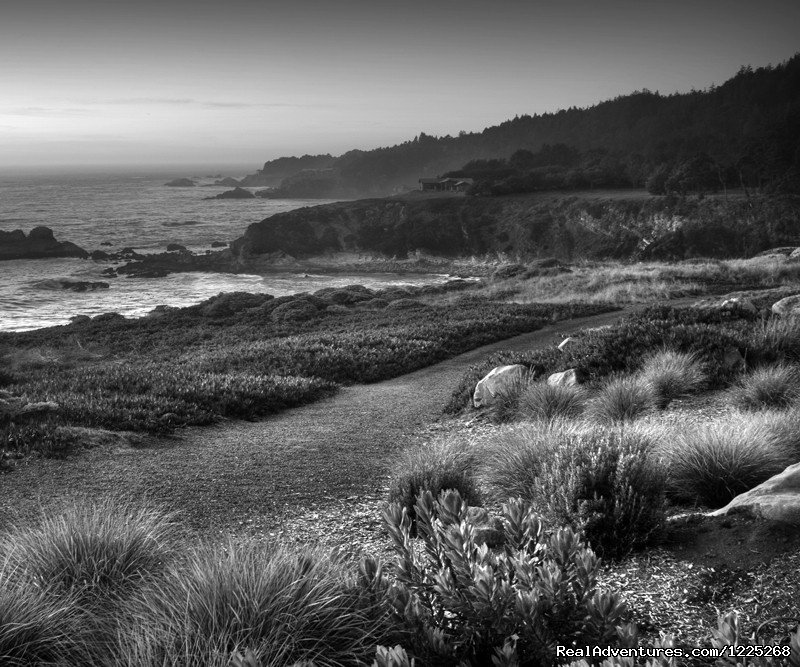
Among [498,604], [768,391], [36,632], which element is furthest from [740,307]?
[36,632]

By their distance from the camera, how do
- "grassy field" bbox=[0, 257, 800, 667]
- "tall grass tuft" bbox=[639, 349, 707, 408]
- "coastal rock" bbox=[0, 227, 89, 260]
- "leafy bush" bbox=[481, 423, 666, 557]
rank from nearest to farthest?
"grassy field" bbox=[0, 257, 800, 667]
"leafy bush" bbox=[481, 423, 666, 557]
"tall grass tuft" bbox=[639, 349, 707, 408]
"coastal rock" bbox=[0, 227, 89, 260]

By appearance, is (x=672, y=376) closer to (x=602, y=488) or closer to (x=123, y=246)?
(x=602, y=488)

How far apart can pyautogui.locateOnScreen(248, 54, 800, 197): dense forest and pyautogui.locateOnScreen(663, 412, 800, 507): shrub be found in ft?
244

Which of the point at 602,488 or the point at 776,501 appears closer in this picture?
the point at 776,501

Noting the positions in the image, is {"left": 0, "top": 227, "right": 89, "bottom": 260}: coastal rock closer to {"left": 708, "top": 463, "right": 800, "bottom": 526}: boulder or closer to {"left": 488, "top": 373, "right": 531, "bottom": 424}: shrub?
{"left": 488, "top": 373, "right": 531, "bottom": 424}: shrub

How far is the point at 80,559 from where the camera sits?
157 inches

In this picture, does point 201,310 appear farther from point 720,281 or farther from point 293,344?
point 720,281

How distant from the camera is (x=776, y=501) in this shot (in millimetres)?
4152

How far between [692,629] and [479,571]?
1.33 metres

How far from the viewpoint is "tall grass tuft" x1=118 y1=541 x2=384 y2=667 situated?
2.97 m

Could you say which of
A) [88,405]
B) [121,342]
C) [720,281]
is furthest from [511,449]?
[720,281]

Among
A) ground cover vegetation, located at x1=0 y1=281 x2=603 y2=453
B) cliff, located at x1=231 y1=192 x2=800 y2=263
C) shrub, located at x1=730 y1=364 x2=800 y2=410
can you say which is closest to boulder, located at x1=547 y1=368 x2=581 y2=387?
shrub, located at x1=730 y1=364 x2=800 y2=410

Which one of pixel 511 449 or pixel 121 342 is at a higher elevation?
pixel 511 449

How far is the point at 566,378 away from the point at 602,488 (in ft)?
19.1
